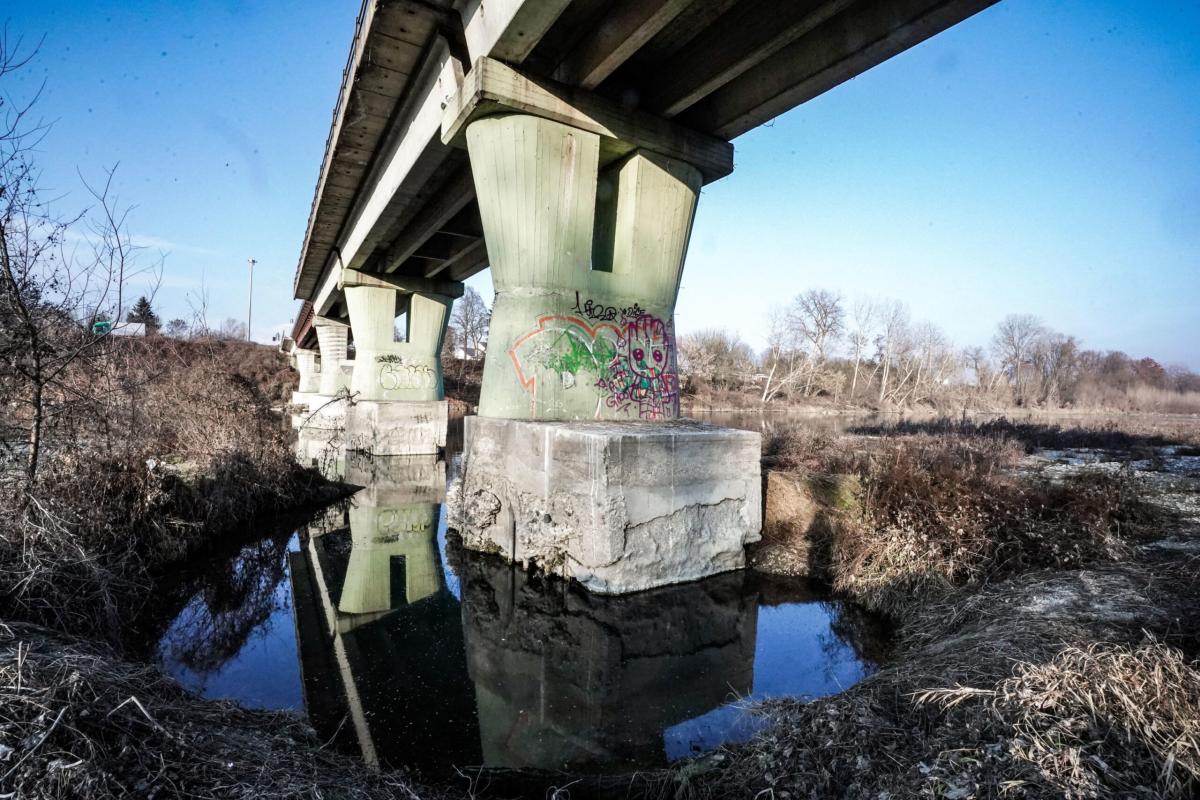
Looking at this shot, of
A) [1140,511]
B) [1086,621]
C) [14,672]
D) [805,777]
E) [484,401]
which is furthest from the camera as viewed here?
[484,401]

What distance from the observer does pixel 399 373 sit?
18516 millimetres

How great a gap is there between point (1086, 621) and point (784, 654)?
2.21 m

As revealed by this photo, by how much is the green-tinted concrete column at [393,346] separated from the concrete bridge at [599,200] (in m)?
9.86

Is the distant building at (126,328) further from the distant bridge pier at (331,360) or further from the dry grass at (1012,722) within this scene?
the distant bridge pier at (331,360)

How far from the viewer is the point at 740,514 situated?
691 cm

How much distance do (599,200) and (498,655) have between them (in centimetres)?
656

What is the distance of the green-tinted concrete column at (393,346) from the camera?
18.4m

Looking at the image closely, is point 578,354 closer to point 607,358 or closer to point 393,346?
point 607,358

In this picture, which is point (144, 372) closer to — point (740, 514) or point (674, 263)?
point (674, 263)

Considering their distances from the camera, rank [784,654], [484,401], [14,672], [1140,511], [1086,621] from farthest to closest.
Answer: [484,401] → [1140,511] → [784,654] → [1086,621] → [14,672]

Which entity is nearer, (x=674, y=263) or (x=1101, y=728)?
(x=1101, y=728)

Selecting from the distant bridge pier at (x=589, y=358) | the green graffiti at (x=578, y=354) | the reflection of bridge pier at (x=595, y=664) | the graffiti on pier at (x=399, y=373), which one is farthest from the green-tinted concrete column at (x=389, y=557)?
the graffiti on pier at (x=399, y=373)

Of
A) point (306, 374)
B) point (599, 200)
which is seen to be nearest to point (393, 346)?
point (599, 200)

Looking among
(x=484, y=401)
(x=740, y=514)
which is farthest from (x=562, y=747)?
(x=484, y=401)
